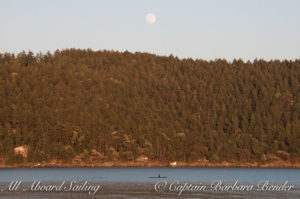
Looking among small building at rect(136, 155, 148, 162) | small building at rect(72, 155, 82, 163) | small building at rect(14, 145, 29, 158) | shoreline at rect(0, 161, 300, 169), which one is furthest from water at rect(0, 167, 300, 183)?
small building at rect(136, 155, 148, 162)

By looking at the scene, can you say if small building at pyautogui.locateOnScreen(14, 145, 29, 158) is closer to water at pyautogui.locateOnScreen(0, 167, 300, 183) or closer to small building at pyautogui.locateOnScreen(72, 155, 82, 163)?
small building at pyautogui.locateOnScreen(72, 155, 82, 163)

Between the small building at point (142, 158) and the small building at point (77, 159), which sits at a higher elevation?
the small building at point (77, 159)

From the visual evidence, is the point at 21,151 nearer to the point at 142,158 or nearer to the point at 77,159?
the point at 77,159

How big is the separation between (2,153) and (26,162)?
8.21 metres

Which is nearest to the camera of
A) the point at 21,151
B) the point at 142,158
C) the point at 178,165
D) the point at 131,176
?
the point at 131,176

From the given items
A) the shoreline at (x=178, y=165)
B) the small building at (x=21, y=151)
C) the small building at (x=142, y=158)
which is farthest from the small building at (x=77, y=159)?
the small building at (x=142, y=158)

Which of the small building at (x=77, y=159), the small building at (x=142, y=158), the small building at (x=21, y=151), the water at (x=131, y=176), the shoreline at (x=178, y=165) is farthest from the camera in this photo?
the small building at (x=142, y=158)

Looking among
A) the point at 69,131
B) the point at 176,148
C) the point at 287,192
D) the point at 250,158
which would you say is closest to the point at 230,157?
the point at 250,158

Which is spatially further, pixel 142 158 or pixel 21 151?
pixel 142 158

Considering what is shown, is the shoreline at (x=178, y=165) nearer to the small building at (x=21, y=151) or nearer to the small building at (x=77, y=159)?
the small building at (x=77, y=159)

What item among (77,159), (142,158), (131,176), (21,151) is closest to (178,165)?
(142,158)

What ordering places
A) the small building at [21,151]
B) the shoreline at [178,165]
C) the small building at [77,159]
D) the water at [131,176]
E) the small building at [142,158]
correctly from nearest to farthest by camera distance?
1. the water at [131,176]
2. the small building at [21,151]
3. the shoreline at [178,165]
4. the small building at [77,159]
5. the small building at [142,158]

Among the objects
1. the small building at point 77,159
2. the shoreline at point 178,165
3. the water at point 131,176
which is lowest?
the shoreline at point 178,165

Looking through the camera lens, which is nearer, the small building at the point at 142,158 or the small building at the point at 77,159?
the small building at the point at 77,159
